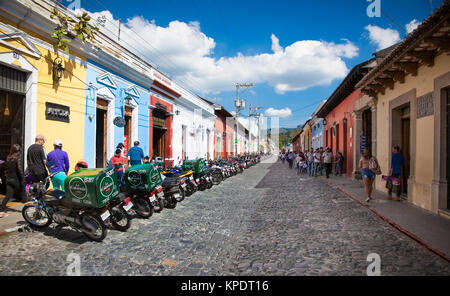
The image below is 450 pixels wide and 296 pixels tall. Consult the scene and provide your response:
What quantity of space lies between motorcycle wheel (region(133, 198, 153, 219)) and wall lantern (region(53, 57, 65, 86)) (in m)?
4.33

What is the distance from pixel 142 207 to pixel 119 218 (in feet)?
2.89

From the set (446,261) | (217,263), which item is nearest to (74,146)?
(217,263)

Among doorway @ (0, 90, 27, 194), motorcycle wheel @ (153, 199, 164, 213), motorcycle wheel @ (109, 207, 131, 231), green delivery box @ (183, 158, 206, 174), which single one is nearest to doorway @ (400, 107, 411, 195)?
green delivery box @ (183, 158, 206, 174)

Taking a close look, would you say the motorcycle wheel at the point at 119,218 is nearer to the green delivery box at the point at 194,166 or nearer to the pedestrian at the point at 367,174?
the green delivery box at the point at 194,166

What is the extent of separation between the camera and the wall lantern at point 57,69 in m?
7.53

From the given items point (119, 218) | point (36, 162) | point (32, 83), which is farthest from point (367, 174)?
point (32, 83)

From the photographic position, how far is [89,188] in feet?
14.2

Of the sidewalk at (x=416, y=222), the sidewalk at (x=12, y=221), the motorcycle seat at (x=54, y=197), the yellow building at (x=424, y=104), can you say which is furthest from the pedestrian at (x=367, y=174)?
the sidewalk at (x=12, y=221)

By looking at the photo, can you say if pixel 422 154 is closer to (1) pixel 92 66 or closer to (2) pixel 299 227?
(2) pixel 299 227

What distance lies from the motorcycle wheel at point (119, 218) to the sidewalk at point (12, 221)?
1696 mm

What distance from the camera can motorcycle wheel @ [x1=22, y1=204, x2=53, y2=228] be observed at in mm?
4961

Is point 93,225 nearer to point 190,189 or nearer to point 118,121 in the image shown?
point 190,189

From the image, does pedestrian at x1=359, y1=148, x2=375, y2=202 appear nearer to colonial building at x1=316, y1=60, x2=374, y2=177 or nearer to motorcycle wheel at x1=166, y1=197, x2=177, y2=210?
motorcycle wheel at x1=166, y1=197, x2=177, y2=210
